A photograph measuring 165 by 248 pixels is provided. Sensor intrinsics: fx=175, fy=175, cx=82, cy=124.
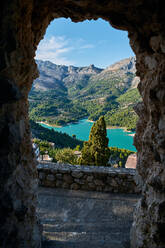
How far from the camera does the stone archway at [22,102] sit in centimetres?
192

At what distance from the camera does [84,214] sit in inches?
158

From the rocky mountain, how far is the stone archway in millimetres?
73440

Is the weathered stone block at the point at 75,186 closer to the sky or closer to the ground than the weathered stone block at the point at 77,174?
closer to the ground

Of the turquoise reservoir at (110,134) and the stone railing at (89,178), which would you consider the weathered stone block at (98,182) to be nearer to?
the stone railing at (89,178)

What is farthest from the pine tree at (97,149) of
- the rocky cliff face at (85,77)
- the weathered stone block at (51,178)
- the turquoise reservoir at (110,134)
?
the rocky cliff face at (85,77)

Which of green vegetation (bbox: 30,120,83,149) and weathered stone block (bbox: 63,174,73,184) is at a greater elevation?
weathered stone block (bbox: 63,174,73,184)

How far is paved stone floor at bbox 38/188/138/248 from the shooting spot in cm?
291

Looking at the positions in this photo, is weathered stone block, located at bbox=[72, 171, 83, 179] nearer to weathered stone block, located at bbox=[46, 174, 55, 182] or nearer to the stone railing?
the stone railing

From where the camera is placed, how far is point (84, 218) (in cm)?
388

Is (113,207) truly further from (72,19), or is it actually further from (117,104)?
(117,104)

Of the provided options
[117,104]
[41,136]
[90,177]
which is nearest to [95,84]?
[117,104]

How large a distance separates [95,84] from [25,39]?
517 ft

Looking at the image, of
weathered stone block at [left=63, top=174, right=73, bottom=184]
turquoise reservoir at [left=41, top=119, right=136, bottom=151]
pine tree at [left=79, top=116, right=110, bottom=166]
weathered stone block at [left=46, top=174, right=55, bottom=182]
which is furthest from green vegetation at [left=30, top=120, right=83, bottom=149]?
weathered stone block at [left=63, top=174, right=73, bottom=184]

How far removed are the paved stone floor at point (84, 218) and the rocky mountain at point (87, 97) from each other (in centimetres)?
7151
